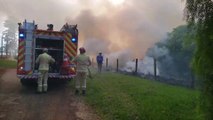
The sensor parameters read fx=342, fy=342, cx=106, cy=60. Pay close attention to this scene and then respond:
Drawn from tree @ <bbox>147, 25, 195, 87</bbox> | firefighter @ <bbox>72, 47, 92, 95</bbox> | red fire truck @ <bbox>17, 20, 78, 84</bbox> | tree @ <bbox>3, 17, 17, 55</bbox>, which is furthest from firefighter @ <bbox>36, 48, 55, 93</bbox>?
tree @ <bbox>3, 17, 17, 55</bbox>

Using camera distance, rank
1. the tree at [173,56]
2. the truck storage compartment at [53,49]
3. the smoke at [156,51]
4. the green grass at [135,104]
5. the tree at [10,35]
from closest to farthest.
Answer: the green grass at [135,104]
the truck storage compartment at [53,49]
the tree at [173,56]
the smoke at [156,51]
the tree at [10,35]

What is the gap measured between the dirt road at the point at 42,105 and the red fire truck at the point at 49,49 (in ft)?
2.28

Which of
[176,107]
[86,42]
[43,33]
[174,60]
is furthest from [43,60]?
[174,60]

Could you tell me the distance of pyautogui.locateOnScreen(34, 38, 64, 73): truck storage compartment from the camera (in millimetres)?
14875

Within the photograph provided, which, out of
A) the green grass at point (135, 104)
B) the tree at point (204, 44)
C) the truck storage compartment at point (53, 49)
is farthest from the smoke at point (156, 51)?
the tree at point (204, 44)

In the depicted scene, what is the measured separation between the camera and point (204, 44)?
6473mm

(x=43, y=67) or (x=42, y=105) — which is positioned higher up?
(x=43, y=67)

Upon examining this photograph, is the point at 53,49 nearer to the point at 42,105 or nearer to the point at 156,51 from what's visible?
the point at 42,105

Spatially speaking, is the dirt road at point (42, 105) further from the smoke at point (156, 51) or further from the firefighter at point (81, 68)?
the smoke at point (156, 51)

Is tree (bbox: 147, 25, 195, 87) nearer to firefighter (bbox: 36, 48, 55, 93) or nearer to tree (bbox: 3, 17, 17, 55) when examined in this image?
firefighter (bbox: 36, 48, 55, 93)

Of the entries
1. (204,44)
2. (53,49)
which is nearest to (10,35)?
(53,49)

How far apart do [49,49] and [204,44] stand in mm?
9336

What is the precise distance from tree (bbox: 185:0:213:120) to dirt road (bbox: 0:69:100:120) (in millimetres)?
4257

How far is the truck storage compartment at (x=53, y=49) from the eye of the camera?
48.8 ft
